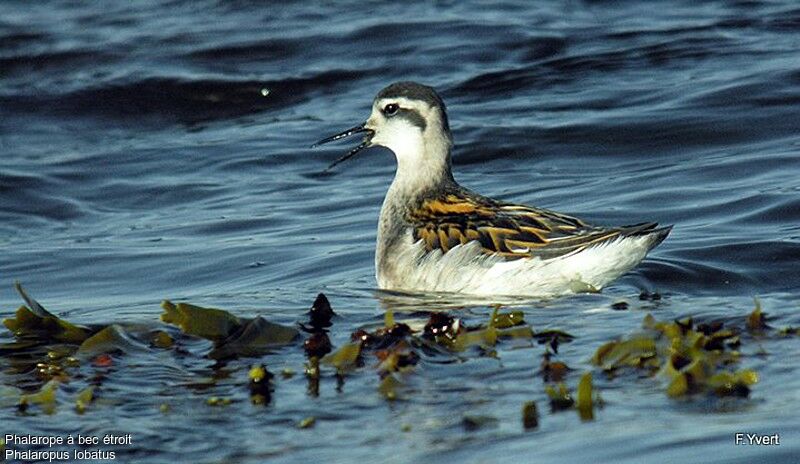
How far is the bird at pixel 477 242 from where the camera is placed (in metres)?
8.27

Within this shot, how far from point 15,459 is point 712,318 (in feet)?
10.7

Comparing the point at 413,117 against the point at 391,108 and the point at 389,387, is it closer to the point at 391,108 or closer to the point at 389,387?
the point at 391,108

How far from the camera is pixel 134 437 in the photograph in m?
5.90

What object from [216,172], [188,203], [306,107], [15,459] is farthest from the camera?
[306,107]

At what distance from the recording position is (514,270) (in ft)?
27.7

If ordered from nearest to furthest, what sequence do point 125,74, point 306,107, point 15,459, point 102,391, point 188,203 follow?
1. point 15,459
2. point 102,391
3. point 188,203
4. point 306,107
5. point 125,74

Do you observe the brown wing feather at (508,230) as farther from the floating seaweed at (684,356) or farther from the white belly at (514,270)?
the floating seaweed at (684,356)

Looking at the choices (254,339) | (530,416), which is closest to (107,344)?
(254,339)

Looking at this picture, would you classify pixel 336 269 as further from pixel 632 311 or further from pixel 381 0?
pixel 381 0

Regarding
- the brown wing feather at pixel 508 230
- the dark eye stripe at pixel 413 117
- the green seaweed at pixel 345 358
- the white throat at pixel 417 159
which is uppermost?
the dark eye stripe at pixel 413 117

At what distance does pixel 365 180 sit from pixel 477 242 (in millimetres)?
5121

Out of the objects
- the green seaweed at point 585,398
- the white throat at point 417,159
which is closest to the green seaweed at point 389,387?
the green seaweed at point 585,398

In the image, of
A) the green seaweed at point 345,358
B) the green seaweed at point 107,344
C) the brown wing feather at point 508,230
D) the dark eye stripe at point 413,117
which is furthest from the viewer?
the dark eye stripe at point 413,117

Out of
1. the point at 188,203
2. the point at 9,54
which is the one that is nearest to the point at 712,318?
the point at 188,203
